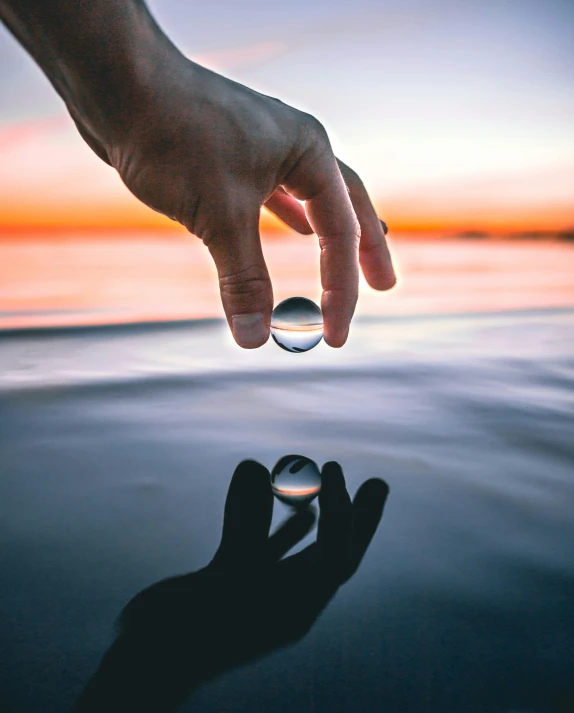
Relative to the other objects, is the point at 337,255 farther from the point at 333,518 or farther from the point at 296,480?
the point at 333,518

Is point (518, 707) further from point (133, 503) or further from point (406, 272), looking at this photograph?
point (406, 272)

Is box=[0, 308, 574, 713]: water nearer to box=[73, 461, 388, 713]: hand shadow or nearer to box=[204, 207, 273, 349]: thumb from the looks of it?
box=[73, 461, 388, 713]: hand shadow

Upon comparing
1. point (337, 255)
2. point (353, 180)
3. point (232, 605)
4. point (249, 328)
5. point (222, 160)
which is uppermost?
point (353, 180)

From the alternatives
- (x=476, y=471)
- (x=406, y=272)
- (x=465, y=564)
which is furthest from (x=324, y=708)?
(x=406, y=272)

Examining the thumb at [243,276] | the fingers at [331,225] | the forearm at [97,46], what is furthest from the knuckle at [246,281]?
the forearm at [97,46]

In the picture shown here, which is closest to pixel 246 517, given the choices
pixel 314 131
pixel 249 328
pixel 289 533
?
pixel 289 533

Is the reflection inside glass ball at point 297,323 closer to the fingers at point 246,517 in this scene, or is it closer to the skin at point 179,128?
the skin at point 179,128

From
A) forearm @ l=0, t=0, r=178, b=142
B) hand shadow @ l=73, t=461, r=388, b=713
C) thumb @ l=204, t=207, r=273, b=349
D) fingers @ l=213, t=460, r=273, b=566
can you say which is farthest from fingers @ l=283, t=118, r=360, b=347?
hand shadow @ l=73, t=461, r=388, b=713
